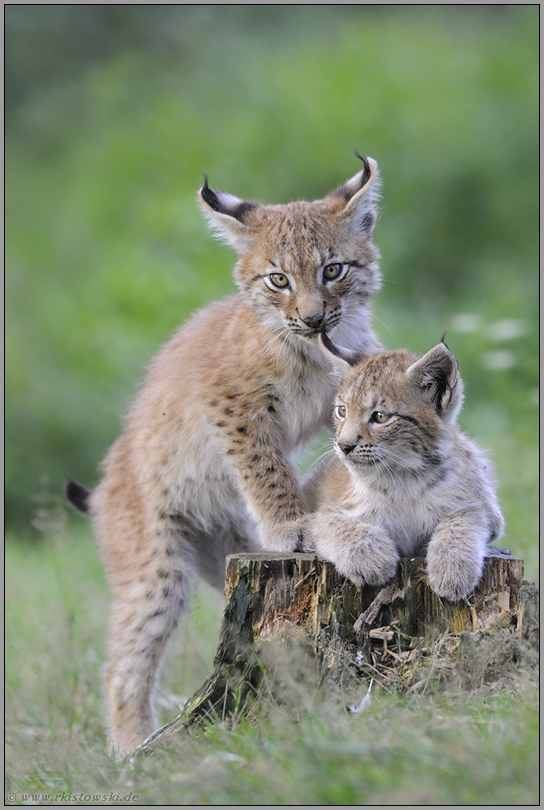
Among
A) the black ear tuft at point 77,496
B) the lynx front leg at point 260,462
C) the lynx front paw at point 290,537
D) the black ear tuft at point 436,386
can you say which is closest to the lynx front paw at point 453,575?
the black ear tuft at point 436,386

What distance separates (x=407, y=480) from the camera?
13.7 feet

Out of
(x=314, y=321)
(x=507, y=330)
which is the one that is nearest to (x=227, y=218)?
(x=314, y=321)

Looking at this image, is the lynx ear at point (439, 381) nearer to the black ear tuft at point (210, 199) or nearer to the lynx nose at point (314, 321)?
the lynx nose at point (314, 321)

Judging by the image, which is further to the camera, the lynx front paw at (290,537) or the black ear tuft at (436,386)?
the lynx front paw at (290,537)

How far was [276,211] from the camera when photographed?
5.37 meters

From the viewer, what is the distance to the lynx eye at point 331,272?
5012 mm

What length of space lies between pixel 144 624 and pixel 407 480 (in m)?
2.16

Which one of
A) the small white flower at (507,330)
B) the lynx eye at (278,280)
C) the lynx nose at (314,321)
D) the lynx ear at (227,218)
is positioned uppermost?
the small white flower at (507,330)

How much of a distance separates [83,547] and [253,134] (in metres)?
6.84

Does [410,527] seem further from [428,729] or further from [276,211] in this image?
[276,211]

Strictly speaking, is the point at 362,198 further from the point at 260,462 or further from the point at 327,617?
the point at 327,617

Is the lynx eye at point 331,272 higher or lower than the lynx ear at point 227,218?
lower

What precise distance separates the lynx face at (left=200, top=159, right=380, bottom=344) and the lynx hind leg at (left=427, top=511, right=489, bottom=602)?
1.40 metres

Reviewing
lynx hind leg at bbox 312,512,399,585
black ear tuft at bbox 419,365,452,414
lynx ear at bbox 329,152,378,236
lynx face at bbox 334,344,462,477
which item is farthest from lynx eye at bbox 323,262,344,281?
lynx hind leg at bbox 312,512,399,585
